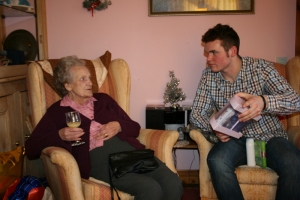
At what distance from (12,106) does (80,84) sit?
0.69 m

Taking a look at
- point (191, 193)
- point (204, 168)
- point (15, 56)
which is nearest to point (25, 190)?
point (15, 56)

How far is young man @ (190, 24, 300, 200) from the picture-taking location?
6.18ft

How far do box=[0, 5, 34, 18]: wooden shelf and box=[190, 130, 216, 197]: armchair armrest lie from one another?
5.39 feet

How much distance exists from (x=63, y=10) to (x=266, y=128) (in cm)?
197

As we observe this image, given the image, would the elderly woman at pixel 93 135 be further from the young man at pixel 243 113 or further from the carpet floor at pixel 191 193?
the carpet floor at pixel 191 193

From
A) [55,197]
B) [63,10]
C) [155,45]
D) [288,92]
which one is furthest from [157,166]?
[63,10]

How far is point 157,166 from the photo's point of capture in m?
1.93

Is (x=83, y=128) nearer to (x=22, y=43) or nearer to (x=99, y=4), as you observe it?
(x=22, y=43)

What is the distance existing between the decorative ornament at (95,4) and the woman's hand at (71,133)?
137 cm

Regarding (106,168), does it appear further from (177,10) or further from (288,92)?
(177,10)

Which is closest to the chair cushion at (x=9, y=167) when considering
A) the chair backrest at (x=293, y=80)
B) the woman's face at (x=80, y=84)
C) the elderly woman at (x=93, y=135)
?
the elderly woman at (x=93, y=135)

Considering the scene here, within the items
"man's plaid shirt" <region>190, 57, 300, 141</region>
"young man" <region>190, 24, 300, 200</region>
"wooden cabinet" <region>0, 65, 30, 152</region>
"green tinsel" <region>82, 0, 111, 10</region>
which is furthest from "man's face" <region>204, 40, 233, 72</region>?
"wooden cabinet" <region>0, 65, 30, 152</region>

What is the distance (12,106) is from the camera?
240 centimetres

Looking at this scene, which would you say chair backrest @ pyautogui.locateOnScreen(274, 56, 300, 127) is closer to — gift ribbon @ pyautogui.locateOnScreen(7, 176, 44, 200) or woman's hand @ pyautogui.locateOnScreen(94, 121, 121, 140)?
woman's hand @ pyautogui.locateOnScreen(94, 121, 121, 140)
